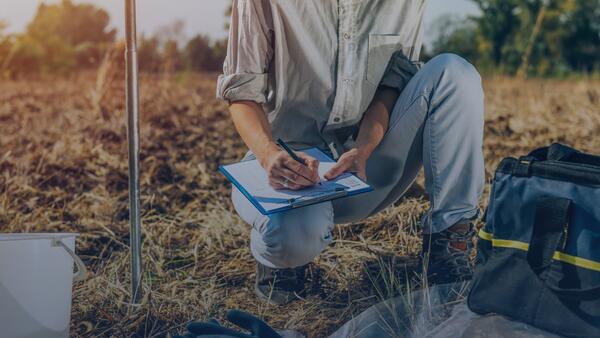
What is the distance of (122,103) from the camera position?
4.66 metres

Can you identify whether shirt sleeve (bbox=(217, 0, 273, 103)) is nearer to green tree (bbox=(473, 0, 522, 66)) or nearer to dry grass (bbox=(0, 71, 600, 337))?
dry grass (bbox=(0, 71, 600, 337))

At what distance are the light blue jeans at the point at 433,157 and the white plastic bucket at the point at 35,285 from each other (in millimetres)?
514

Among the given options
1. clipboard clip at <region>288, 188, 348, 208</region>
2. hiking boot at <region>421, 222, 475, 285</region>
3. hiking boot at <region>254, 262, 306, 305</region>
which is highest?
clipboard clip at <region>288, 188, 348, 208</region>

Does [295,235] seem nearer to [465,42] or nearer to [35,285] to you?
[35,285]

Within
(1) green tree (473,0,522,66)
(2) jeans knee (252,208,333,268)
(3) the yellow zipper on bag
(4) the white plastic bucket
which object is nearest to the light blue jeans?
(2) jeans knee (252,208,333,268)

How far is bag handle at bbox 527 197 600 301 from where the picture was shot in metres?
1.40

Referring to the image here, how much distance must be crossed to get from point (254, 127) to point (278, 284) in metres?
0.46

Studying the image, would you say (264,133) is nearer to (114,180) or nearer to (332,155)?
(332,155)

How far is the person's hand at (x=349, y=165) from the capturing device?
169cm

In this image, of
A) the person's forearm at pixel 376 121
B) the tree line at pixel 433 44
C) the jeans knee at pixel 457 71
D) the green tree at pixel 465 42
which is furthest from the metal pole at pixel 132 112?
the green tree at pixel 465 42

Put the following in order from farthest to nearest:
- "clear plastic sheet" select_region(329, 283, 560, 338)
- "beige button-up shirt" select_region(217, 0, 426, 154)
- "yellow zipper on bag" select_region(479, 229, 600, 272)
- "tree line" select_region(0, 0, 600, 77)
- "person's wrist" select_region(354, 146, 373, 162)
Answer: "tree line" select_region(0, 0, 600, 77) → "beige button-up shirt" select_region(217, 0, 426, 154) → "person's wrist" select_region(354, 146, 373, 162) → "clear plastic sheet" select_region(329, 283, 560, 338) → "yellow zipper on bag" select_region(479, 229, 600, 272)

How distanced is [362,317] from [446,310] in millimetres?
205

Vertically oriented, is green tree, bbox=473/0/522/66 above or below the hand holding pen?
above

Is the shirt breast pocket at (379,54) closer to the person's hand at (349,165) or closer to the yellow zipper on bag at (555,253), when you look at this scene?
the person's hand at (349,165)
